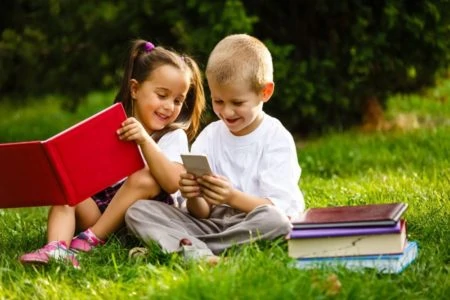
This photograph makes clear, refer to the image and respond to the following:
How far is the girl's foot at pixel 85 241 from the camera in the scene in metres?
4.21

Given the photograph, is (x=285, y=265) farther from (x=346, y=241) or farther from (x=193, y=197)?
(x=193, y=197)

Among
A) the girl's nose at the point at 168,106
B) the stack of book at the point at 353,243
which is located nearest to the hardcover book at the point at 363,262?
the stack of book at the point at 353,243

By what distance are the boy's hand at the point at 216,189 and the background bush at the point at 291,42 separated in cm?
312

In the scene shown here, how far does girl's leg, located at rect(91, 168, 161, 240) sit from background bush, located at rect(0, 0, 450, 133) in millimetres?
2880

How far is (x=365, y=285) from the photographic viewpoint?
3.24m

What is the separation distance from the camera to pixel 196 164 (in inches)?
155

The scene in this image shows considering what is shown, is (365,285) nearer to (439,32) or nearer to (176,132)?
(176,132)

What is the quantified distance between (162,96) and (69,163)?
76cm

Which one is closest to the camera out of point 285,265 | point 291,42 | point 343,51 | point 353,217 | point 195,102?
point 285,265

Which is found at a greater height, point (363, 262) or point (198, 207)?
point (198, 207)

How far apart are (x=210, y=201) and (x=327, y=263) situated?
712 mm

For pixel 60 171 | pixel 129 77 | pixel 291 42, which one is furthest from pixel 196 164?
pixel 291 42

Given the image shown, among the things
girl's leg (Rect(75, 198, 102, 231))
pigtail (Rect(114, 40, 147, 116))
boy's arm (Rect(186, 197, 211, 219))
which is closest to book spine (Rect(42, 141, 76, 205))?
girl's leg (Rect(75, 198, 102, 231))

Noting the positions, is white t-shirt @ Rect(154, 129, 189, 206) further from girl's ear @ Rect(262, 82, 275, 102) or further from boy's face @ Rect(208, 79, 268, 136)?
girl's ear @ Rect(262, 82, 275, 102)
